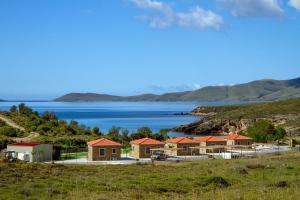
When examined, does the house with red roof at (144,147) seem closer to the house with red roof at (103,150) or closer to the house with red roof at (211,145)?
the house with red roof at (103,150)

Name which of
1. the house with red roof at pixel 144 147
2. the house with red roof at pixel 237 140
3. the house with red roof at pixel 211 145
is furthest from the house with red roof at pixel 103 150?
the house with red roof at pixel 237 140

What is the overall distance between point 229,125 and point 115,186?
90.0 metres

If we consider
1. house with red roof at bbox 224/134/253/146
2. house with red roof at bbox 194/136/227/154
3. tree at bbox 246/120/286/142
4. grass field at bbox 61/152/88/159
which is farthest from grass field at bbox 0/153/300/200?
tree at bbox 246/120/286/142

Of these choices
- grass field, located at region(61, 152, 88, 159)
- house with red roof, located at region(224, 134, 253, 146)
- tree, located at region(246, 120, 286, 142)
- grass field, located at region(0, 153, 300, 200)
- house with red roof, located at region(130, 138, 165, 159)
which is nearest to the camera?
grass field, located at region(0, 153, 300, 200)

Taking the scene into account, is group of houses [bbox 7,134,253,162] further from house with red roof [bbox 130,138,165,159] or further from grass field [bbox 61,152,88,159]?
grass field [bbox 61,152,88,159]

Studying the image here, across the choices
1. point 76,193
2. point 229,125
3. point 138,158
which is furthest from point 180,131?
point 76,193

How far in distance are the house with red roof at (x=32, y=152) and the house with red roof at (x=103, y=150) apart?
13.0 feet

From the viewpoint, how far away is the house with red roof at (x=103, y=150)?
45219 mm

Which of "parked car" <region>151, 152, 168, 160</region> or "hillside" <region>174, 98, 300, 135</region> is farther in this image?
"hillside" <region>174, 98, 300, 135</region>

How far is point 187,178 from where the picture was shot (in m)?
25.7

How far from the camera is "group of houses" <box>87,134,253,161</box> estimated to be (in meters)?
45.7

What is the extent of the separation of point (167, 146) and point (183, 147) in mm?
1772

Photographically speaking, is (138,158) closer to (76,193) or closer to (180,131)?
(76,193)

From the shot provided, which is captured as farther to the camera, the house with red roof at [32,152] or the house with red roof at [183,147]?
the house with red roof at [183,147]
